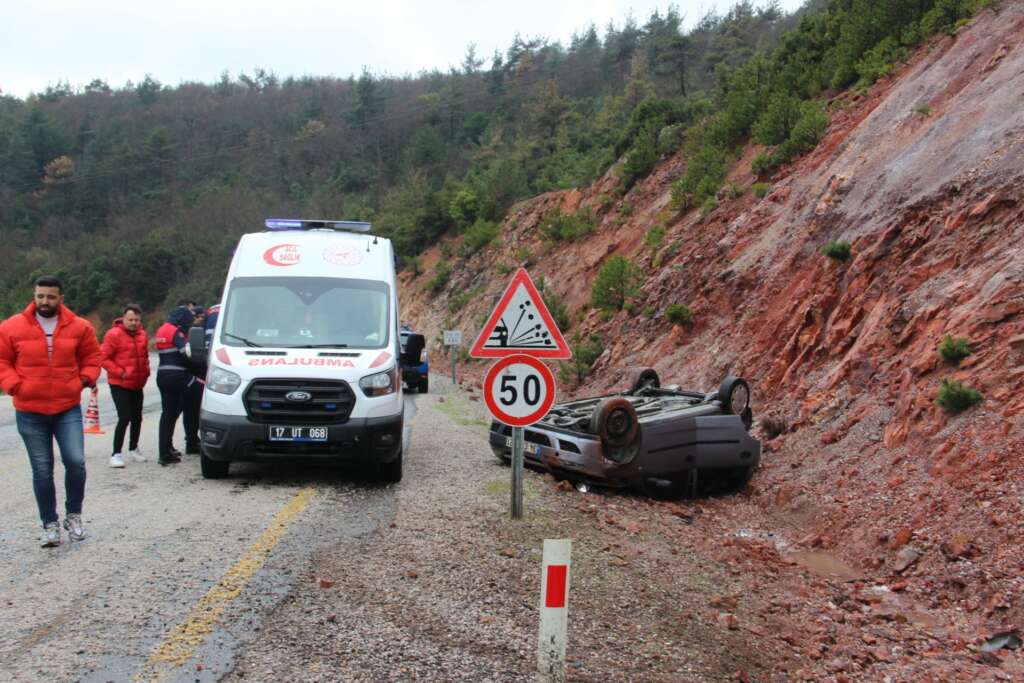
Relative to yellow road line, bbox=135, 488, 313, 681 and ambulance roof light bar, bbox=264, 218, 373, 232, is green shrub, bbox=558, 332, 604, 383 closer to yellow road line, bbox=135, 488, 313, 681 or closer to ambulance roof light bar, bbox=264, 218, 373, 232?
ambulance roof light bar, bbox=264, 218, 373, 232

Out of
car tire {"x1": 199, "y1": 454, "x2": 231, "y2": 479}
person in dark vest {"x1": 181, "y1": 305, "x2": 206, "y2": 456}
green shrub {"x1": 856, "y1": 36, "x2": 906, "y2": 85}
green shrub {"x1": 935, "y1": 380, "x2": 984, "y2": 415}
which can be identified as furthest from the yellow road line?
green shrub {"x1": 856, "y1": 36, "x2": 906, "y2": 85}

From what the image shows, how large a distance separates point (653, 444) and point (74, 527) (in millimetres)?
5598

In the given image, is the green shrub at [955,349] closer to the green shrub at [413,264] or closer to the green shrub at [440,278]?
the green shrub at [440,278]

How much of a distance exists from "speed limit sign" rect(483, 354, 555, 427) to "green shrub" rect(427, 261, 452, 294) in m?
38.4

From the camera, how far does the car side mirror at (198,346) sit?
30.6ft

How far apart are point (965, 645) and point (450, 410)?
1367cm

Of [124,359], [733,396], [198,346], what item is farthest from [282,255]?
[733,396]

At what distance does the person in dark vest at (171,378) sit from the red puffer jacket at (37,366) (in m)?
3.76

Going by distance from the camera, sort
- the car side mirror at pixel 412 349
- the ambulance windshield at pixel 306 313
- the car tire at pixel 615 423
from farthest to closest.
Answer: the car side mirror at pixel 412 349 → the ambulance windshield at pixel 306 313 → the car tire at pixel 615 423

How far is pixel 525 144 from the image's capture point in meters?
59.9

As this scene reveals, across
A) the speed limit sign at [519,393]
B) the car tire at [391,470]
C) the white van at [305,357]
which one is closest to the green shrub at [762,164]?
the white van at [305,357]

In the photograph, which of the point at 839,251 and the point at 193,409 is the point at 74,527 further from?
the point at 839,251

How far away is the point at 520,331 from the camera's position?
24.1 ft

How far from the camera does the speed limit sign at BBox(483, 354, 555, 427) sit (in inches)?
281
